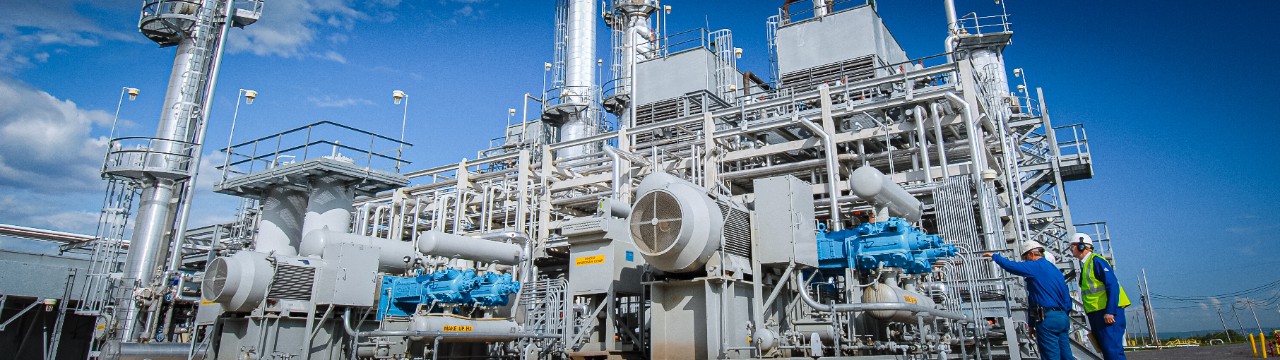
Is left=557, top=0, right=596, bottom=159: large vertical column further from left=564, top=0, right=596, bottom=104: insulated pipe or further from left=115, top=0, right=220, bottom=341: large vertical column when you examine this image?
left=115, top=0, right=220, bottom=341: large vertical column

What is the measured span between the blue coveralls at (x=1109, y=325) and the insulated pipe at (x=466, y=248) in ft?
28.1

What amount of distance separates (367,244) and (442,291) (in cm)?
157

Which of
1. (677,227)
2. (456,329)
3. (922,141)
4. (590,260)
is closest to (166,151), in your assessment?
(456,329)

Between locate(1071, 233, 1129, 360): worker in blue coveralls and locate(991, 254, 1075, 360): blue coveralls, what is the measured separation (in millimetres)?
187

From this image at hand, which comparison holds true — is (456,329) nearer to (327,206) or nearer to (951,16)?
(327,206)

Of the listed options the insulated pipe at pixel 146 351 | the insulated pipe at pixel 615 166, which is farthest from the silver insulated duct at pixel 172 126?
the insulated pipe at pixel 615 166

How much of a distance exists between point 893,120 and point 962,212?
3397 millimetres

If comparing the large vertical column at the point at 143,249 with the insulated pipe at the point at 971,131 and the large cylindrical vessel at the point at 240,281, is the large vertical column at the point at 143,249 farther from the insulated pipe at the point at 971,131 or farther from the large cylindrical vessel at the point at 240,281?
the insulated pipe at the point at 971,131

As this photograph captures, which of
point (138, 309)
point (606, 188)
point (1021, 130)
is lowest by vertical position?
point (138, 309)

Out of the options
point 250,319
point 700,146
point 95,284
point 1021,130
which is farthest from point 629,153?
point 1021,130

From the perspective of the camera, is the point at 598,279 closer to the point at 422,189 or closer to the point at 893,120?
the point at 893,120

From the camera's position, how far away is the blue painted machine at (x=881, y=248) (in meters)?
8.77

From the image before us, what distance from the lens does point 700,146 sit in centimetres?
1599

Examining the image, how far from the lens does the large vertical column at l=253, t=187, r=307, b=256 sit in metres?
13.0
